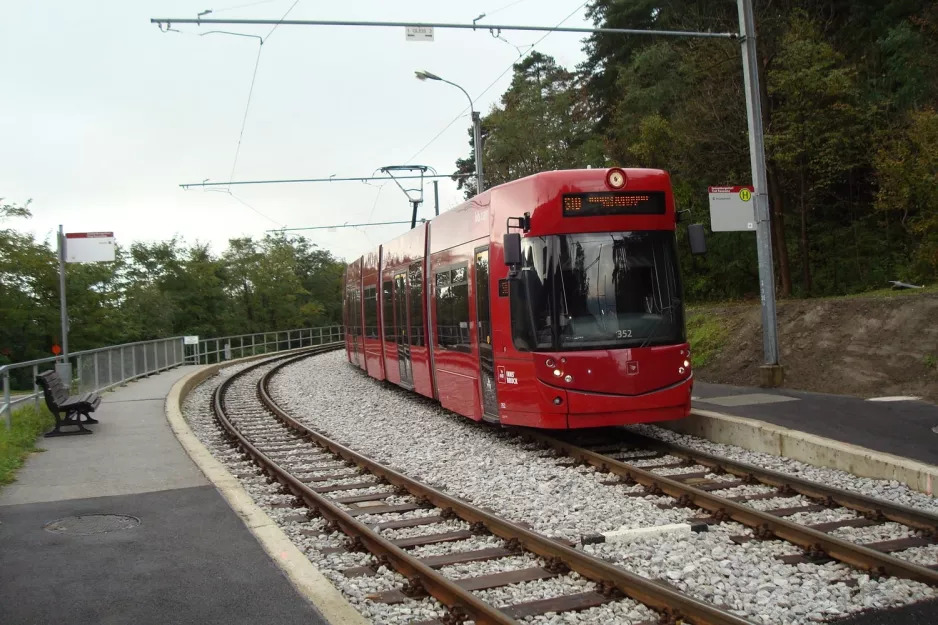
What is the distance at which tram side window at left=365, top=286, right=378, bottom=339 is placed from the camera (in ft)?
67.2

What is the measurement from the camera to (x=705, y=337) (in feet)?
61.0

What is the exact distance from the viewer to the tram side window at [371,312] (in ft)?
67.2

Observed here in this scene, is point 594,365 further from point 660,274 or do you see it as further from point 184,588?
point 184,588

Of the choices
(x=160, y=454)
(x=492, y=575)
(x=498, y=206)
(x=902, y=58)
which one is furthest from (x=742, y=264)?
(x=492, y=575)

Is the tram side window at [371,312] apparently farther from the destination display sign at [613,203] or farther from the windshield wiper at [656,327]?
the windshield wiper at [656,327]

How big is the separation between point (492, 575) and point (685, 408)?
533cm

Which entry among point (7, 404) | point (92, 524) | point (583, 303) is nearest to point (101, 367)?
point (7, 404)

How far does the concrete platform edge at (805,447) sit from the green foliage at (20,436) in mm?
8183

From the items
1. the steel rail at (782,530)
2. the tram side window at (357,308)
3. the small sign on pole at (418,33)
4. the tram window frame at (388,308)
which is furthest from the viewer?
the tram side window at (357,308)

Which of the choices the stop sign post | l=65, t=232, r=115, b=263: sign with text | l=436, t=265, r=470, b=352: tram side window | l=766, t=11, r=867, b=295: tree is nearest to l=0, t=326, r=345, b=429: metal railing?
the stop sign post

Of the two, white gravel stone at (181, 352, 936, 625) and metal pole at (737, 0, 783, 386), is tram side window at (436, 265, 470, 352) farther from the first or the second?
metal pole at (737, 0, 783, 386)

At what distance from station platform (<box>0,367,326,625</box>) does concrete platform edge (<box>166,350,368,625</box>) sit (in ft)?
0.23

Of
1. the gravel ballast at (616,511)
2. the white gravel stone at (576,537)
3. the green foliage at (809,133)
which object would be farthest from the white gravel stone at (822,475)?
the green foliage at (809,133)

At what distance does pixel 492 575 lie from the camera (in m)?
5.75
